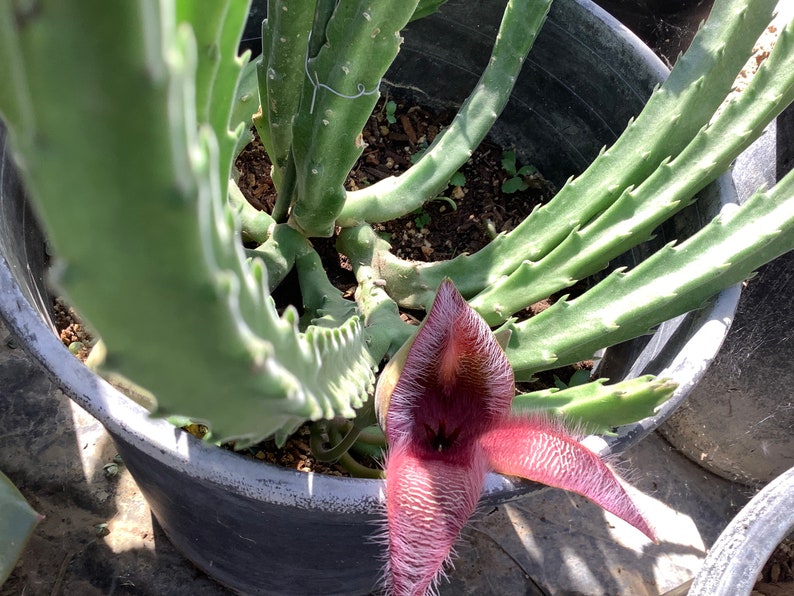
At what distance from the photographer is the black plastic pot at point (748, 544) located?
1.92ft

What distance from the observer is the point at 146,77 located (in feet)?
0.61

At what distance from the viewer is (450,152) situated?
0.86m

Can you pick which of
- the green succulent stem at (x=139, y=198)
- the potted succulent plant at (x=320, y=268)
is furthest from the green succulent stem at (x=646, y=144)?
the green succulent stem at (x=139, y=198)

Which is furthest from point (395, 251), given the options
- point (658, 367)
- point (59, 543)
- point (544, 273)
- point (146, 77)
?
point (146, 77)

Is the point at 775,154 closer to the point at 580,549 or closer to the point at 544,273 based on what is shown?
the point at 544,273

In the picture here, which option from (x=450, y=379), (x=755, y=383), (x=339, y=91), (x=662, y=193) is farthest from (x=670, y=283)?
(x=755, y=383)

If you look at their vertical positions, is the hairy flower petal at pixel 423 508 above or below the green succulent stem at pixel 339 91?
below

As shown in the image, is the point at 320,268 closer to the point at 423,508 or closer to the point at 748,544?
the point at 423,508

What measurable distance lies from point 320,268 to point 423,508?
15.5 inches

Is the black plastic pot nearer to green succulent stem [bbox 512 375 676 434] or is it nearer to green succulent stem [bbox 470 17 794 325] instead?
A: green succulent stem [bbox 512 375 676 434]

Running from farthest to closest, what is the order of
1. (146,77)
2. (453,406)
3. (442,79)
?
(442,79) < (453,406) < (146,77)

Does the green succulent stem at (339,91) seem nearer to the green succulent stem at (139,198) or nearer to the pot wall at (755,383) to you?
the green succulent stem at (139,198)

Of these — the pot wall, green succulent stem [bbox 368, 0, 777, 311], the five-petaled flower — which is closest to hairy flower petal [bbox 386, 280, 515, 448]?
the five-petaled flower

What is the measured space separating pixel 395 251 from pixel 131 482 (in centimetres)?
57
